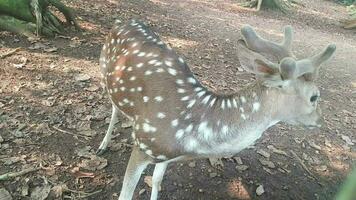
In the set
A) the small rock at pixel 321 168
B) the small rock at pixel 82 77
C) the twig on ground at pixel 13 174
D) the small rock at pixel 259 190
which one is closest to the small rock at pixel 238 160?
the small rock at pixel 259 190

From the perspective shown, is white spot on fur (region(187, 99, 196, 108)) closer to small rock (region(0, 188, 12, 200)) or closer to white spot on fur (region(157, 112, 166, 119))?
white spot on fur (region(157, 112, 166, 119))

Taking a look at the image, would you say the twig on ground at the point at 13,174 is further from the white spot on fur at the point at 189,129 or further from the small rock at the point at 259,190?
the small rock at the point at 259,190

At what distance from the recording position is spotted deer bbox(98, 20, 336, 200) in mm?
2855

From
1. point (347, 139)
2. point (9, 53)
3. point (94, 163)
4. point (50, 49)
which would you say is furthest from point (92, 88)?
point (347, 139)

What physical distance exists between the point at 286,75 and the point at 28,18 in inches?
185

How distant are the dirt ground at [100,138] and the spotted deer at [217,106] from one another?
0.81 metres

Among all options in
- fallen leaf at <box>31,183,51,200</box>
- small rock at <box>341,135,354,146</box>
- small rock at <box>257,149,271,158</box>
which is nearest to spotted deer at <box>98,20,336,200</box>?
fallen leaf at <box>31,183,51,200</box>

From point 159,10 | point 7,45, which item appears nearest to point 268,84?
point 7,45

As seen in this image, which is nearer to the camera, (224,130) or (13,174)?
(224,130)

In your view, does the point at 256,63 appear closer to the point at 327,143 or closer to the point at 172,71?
the point at 172,71

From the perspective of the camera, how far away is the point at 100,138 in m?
4.38

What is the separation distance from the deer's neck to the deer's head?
63 millimetres

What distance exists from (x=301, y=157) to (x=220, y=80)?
1.93 m

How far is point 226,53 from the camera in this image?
24.4 ft
